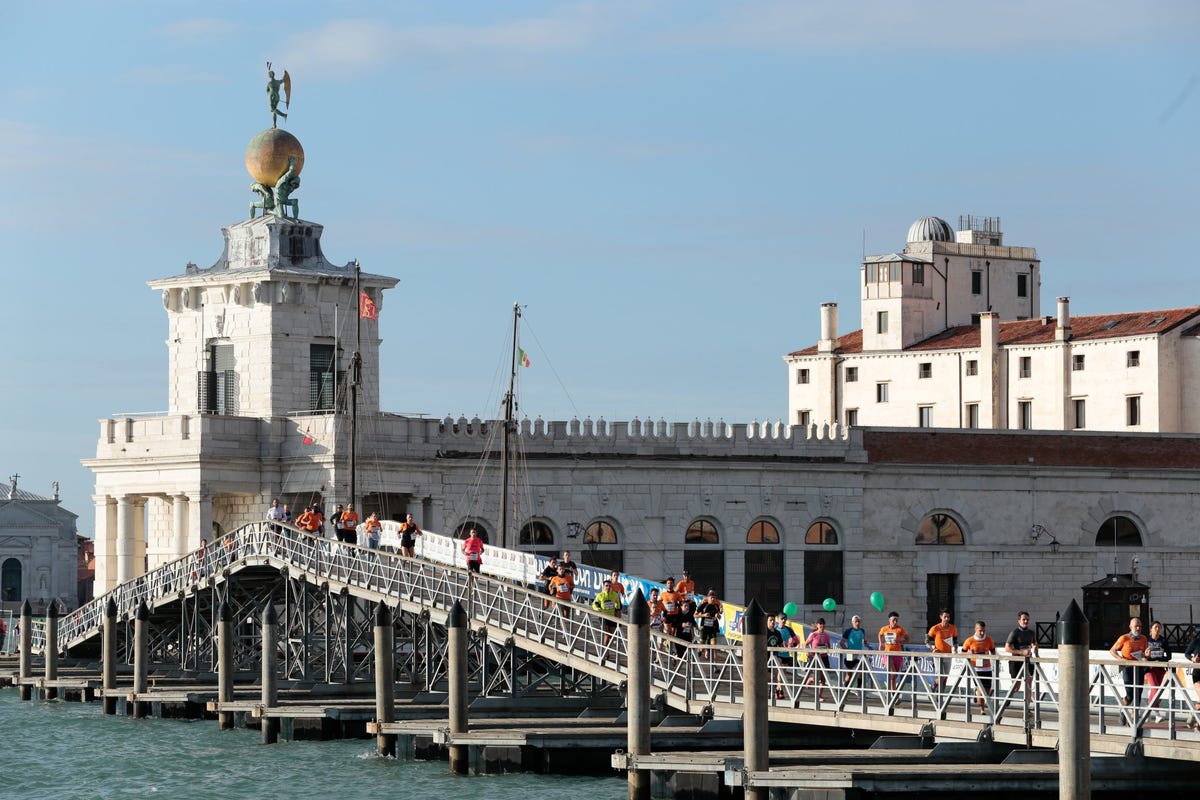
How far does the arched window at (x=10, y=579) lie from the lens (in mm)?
135375

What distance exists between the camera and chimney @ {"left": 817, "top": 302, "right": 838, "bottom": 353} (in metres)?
95.7

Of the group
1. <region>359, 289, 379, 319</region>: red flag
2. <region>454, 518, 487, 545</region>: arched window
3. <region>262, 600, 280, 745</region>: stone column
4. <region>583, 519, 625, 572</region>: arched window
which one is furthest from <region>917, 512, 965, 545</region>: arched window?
<region>262, 600, 280, 745</region>: stone column

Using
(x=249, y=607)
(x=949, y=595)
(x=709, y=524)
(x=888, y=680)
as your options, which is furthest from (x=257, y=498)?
(x=888, y=680)

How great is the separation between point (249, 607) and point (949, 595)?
23390 millimetres

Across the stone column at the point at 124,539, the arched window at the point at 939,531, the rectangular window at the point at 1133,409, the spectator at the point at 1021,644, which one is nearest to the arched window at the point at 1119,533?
the arched window at the point at 939,531

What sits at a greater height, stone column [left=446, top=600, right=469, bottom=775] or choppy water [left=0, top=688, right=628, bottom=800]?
stone column [left=446, top=600, right=469, bottom=775]

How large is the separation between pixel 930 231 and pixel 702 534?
113 feet

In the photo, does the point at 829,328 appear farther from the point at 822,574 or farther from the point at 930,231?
the point at 822,574

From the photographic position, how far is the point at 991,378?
8906 centimetres

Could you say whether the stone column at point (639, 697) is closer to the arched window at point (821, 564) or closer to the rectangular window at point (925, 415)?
the arched window at point (821, 564)

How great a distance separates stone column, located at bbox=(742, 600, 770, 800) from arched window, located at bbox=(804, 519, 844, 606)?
37.4 m

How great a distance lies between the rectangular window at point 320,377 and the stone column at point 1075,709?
40.0 meters

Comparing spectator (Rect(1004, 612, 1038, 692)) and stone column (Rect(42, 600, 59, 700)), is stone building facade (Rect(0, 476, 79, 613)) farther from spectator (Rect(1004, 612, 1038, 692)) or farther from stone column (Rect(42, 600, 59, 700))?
spectator (Rect(1004, 612, 1038, 692))

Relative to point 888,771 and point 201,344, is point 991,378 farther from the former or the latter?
point 888,771
